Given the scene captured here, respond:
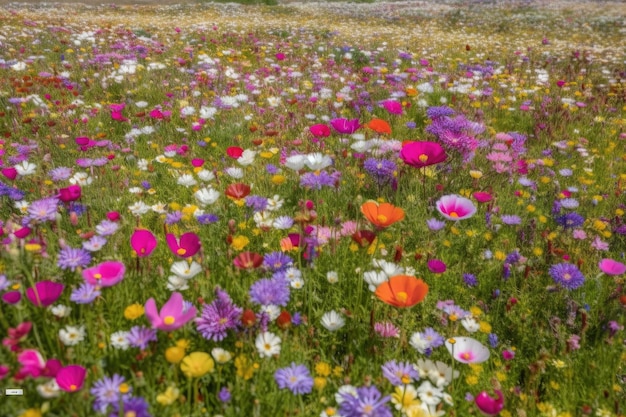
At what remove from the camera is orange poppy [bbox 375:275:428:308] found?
1445 mm

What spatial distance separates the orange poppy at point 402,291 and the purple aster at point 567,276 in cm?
116

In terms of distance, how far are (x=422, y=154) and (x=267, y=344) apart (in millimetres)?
1323

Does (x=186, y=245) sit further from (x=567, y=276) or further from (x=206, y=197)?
(x=567, y=276)

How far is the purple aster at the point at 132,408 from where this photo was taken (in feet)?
4.00

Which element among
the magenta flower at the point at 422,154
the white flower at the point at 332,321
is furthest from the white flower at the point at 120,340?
the magenta flower at the point at 422,154

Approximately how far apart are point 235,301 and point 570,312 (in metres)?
A: 1.70

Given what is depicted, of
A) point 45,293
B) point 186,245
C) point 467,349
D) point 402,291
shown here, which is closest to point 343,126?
point 186,245

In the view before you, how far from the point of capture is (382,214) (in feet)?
5.89

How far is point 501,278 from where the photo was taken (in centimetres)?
241

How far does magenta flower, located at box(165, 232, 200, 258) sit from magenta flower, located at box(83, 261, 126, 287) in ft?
0.84

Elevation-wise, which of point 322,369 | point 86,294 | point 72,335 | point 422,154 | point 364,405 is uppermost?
point 422,154

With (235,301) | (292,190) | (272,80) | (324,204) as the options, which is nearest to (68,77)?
(272,80)

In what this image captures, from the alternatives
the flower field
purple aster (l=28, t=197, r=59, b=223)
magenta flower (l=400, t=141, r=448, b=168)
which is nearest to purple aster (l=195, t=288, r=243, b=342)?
the flower field

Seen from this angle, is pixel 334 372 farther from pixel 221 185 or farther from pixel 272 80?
pixel 272 80
